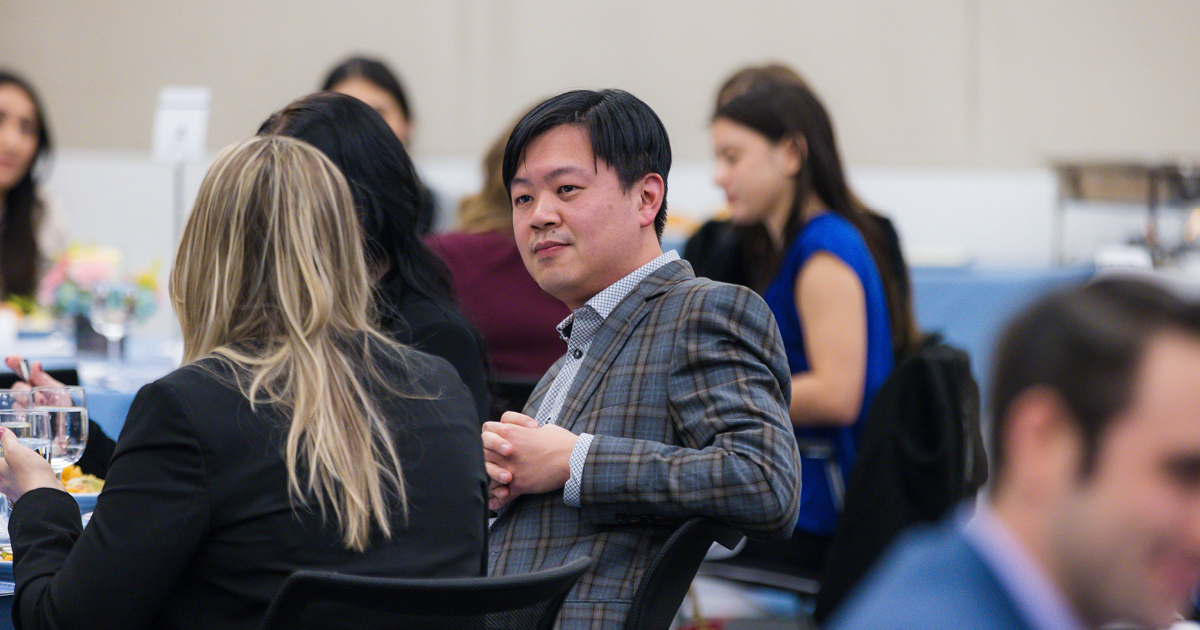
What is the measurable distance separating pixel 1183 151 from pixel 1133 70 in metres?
0.57

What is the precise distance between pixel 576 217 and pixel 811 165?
113 centimetres

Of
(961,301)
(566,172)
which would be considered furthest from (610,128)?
(961,301)

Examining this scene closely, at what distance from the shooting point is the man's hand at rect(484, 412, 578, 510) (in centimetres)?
154

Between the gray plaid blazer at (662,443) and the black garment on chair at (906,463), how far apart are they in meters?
0.76

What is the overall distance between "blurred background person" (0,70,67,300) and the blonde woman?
2498 mm

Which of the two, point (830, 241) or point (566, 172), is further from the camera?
point (830, 241)

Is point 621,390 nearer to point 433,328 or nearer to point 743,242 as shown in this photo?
point 433,328

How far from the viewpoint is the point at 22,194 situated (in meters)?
3.91

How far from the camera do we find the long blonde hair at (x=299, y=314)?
1299 millimetres

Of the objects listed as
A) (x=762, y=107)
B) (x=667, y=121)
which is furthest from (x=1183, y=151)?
(x=762, y=107)

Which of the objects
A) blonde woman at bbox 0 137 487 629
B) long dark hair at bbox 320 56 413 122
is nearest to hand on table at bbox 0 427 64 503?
blonde woman at bbox 0 137 487 629

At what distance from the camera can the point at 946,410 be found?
2281mm

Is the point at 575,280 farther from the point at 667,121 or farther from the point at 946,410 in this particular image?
the point at 667,121

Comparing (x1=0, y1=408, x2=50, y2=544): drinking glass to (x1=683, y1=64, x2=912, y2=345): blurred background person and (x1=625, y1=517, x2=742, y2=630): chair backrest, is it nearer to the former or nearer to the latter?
(x1=625, y1=517, x2=742, y2=630): chair backrest
